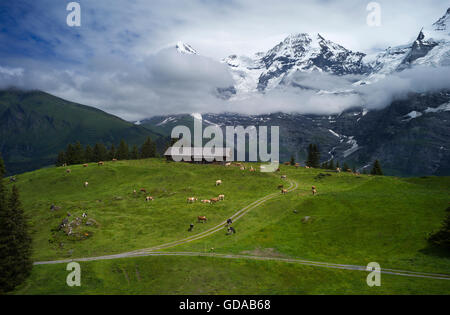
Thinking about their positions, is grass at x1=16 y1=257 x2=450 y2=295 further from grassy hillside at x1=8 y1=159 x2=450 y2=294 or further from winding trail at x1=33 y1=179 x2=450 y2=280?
winding trail at x1=33 y1=179 x2=450 y2=280

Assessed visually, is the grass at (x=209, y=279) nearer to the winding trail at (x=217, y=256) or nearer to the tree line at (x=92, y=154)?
the winding trail at (x=217, y=256)

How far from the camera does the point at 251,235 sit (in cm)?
5466

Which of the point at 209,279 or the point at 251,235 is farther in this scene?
the point at 251,235

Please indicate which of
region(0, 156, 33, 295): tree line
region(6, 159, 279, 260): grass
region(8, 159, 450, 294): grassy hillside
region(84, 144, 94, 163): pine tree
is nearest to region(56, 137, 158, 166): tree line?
region(84, 144, 94, 163): pine tree

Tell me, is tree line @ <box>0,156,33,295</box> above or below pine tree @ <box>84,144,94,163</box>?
below

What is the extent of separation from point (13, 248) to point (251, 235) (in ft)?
124

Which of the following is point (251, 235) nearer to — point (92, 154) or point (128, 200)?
point (128, 200)

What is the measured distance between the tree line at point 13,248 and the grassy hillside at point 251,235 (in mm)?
1704

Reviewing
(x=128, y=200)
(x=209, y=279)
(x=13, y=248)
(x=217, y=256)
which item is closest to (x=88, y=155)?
(x=128, y=200)

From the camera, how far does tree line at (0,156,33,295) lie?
3766 cm

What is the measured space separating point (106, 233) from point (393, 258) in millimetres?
50581

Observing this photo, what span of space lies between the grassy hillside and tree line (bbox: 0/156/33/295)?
5.59 feet

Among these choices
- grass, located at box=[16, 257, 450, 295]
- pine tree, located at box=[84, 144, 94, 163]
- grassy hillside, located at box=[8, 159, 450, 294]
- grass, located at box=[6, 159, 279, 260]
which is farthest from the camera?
pine tree, located at box=[84, 144, 94, 163]

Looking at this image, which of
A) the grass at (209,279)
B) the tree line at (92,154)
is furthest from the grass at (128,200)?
the tree line at (92,154)
